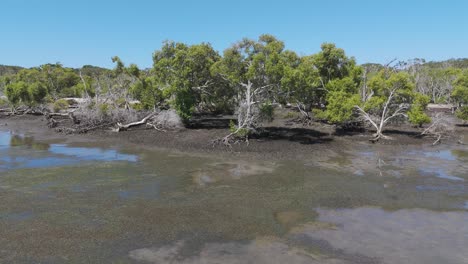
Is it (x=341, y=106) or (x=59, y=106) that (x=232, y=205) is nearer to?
(x=341, y=106)

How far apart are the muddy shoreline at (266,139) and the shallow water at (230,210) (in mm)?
2346

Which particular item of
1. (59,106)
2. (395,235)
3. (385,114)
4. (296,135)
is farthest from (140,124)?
(395,235)

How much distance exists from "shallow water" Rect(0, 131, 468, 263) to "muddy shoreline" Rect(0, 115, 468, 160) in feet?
7.70

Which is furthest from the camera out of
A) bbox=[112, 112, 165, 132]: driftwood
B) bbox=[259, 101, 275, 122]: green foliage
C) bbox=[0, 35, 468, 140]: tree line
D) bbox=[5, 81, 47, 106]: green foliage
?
bbox=[5, 81, 47, 106]: green foliage

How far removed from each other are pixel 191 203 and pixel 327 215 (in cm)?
486

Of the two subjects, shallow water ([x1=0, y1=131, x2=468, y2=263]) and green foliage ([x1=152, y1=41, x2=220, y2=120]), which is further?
green foliage ([x1=152, y1=41, x2=220, y2=120])

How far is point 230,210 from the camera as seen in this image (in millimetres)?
13055

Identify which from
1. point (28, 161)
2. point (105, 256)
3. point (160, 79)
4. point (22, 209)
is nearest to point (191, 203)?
point (105, 256)

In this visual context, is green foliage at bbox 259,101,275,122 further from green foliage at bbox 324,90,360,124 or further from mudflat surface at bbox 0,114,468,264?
green foliage at bbox 324,90,360,124

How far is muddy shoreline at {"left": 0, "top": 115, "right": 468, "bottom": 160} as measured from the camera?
77.8 ft

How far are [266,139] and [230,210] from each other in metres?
14.9

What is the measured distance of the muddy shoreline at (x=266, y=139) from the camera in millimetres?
23711

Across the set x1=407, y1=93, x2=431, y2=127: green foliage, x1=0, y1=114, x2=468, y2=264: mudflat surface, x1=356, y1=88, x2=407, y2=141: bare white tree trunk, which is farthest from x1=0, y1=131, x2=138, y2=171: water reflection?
x1=407, y1=93, x2=431, y2=127: green foliage

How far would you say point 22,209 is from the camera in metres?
12.9
